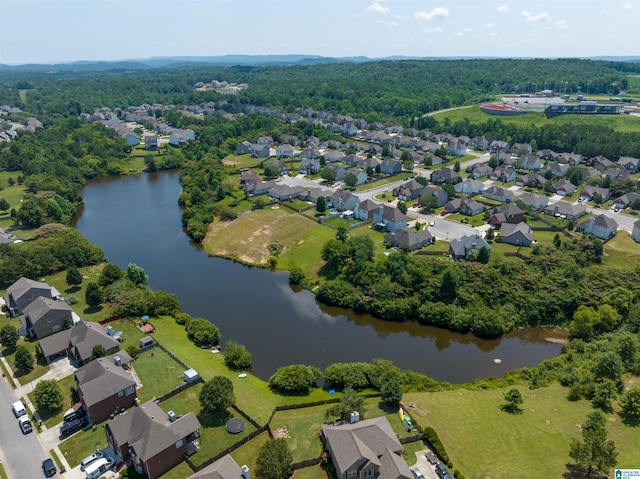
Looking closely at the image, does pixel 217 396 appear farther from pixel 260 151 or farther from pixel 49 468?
pixel 260 151

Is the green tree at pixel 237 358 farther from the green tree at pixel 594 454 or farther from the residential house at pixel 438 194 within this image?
the residential house at pixel 438 194

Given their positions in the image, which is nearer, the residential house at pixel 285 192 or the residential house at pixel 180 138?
the residential house at pixel 285 192

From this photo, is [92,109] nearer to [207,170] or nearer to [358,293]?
[207,170]

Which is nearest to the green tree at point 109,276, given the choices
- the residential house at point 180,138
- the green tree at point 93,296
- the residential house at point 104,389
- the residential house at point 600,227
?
the green tree at point 93,296

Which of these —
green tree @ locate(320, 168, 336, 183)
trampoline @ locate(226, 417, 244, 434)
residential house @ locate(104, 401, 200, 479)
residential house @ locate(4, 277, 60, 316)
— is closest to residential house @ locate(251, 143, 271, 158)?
green tree @ locate(320, 168, 336, 183)

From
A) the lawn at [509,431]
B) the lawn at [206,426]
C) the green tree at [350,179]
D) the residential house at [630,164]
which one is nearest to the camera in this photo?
the lawn at [509,431]

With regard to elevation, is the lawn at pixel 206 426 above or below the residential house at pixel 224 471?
below

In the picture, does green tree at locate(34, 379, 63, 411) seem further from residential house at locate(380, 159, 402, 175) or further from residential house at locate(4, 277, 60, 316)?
residential house at locate(380, 159, 402, 175)
